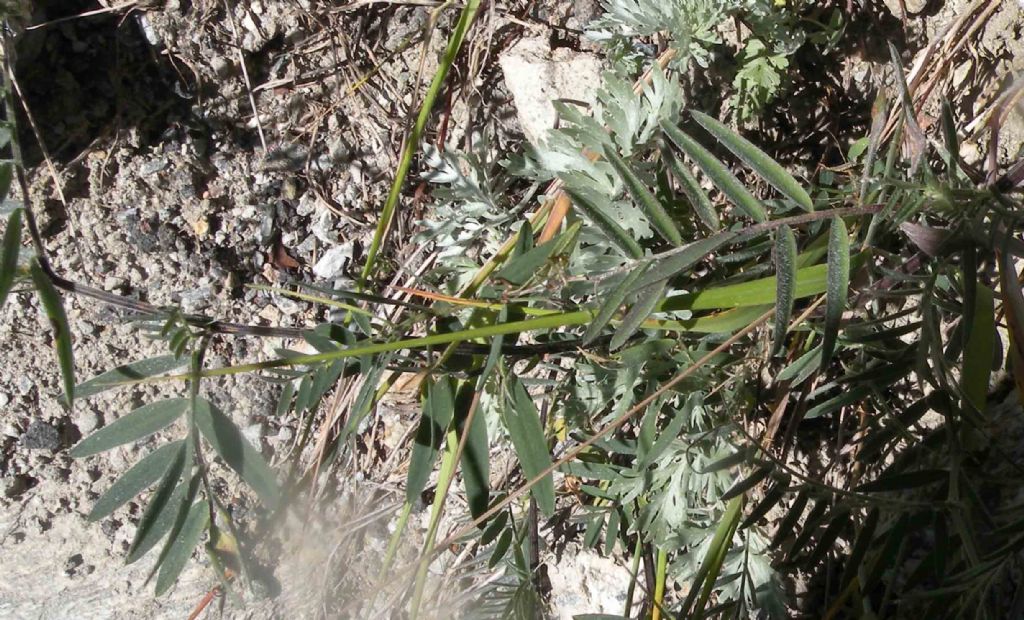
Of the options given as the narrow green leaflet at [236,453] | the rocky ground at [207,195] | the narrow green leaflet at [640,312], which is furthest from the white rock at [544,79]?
the narrow green leaflet at [236,453]

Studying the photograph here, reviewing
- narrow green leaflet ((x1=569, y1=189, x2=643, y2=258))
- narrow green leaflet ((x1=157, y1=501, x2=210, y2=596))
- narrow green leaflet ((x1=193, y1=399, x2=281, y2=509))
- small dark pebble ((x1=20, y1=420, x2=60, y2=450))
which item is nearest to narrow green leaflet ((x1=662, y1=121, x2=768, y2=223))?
narrow green leaflet ((x1=569, y1=189, x2=643, y2=258))

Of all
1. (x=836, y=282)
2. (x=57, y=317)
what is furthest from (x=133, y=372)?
(x=836, y=282)

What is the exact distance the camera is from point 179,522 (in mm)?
1094

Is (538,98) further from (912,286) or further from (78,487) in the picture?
(78,487)

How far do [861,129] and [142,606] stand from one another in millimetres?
2041

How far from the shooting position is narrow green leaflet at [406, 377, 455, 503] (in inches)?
44.5

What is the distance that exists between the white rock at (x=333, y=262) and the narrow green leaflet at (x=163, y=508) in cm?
96

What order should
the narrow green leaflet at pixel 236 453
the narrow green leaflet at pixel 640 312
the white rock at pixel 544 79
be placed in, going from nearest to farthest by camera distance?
1. the narrow green leaflet at pixel 640 312
2. the narrow green leaflet at pixel 236 453
3. the white rock at pixel 544 79

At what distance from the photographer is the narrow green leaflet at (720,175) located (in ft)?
3.25

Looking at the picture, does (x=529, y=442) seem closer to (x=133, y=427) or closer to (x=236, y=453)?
(x=236, y=453)

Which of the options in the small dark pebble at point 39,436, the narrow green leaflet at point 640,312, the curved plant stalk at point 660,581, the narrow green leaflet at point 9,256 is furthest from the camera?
the small dark pebble at point 39,436

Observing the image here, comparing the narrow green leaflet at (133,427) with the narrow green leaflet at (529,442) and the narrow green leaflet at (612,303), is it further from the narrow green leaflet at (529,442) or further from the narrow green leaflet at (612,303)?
the narrow green leaflet at (612,303)

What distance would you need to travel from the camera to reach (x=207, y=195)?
1.96 metres

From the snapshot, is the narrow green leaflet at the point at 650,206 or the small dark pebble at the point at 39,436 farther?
the small dark pebble at the point at 39,436
